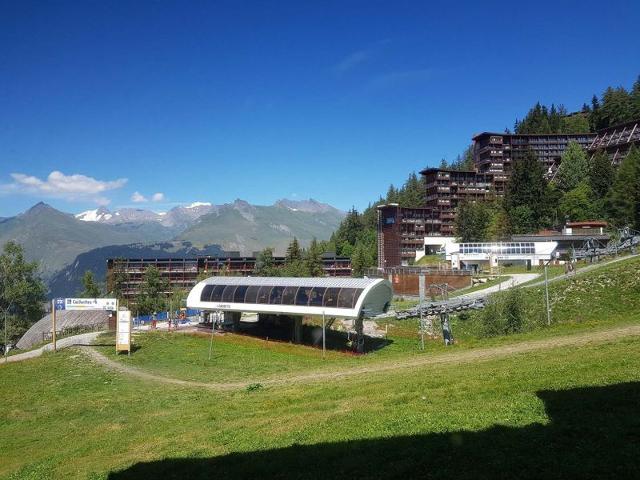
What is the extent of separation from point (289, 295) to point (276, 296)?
1.66 meters

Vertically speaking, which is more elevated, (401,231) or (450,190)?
(450,190)

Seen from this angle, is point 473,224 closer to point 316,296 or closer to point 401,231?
point 401,231

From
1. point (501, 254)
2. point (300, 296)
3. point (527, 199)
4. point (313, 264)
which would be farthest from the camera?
point (313, 264)

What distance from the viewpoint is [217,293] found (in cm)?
5772

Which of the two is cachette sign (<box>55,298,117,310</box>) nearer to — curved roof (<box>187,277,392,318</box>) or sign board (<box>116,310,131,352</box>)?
sign board (<box>116,310,131,352</box>)

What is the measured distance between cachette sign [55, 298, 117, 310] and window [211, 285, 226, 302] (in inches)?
417

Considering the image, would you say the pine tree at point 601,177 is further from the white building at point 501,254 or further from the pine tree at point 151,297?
the pine tree at point 151,297

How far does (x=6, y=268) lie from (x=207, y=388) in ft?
254

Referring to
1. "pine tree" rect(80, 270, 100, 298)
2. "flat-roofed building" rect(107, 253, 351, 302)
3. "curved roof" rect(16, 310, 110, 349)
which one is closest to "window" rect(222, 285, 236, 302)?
"curved roof" rect(16, 310, 110, 349)

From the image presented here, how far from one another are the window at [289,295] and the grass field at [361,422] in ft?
49.9

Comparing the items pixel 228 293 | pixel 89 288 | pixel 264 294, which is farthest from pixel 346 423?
pixel 89 288

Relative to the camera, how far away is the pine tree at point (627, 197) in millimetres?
98125

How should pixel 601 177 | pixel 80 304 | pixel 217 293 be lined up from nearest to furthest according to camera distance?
pixel 80 304
pixel 217 293
pixel 601 177

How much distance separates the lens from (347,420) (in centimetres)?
1655
